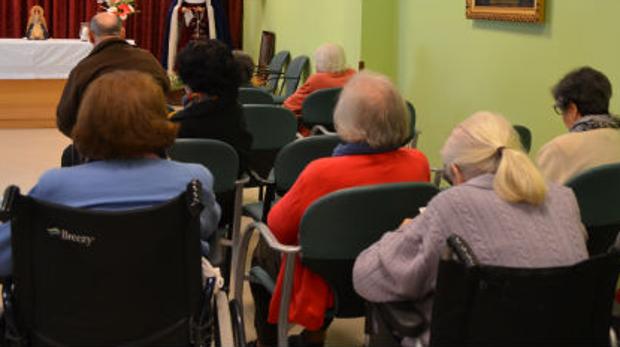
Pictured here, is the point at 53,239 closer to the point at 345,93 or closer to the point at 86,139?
the point at 86,139

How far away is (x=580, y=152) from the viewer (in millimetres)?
2754

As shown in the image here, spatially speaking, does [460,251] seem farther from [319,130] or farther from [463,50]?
[463,50]

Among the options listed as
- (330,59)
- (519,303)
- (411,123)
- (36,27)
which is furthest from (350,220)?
(36,27)

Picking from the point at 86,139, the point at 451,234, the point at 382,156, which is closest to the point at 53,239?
the point at 86,139

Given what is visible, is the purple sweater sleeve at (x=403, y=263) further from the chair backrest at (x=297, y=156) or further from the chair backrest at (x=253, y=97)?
the chair backrest at (x=253, y=97)

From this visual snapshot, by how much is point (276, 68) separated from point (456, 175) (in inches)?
231

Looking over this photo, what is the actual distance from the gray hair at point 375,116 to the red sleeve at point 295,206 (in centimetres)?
18

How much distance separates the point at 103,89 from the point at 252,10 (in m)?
7.57

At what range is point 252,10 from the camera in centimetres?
918

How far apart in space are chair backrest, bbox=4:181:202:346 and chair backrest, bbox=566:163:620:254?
130 cm

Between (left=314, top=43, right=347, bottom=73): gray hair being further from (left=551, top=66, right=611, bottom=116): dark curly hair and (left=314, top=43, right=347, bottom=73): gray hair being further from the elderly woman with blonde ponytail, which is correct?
the elderly woman with blonde ponytail

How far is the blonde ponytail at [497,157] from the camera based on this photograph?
169 cm

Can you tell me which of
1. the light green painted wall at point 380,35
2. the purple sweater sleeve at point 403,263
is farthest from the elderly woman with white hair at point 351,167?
the light green painted wall at point 380,35

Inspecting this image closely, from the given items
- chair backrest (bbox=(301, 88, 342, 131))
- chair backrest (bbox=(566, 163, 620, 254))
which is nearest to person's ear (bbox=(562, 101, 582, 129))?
chair backrest (bbox=(566, 163, 620, 254))
